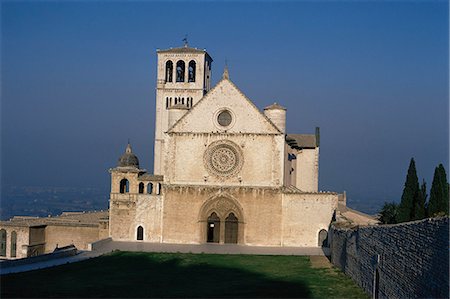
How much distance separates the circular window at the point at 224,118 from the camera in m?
46.3

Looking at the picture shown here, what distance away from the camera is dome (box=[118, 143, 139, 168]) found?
49100 millimetres

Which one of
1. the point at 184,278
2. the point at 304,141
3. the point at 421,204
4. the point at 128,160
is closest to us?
the point at 184,278

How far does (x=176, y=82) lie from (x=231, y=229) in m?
17.3

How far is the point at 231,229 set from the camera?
4641cm

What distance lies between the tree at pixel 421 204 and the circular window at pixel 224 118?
13.7 meters

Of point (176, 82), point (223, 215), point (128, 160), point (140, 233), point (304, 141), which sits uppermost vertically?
point (176, 82)

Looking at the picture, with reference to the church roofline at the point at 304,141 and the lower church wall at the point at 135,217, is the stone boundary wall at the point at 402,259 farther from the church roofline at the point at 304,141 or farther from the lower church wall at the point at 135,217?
→ the church roofline at the point at 304,141

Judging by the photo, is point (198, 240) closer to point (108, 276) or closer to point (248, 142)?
point (248, 142)

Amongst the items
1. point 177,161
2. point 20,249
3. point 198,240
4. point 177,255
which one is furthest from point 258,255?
point 20,249

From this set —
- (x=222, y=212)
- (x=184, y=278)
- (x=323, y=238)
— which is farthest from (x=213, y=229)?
(x=184, y=278)

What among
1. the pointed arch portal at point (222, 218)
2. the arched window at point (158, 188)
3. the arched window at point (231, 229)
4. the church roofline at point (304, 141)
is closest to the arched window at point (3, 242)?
the arched window at point (158, 188)

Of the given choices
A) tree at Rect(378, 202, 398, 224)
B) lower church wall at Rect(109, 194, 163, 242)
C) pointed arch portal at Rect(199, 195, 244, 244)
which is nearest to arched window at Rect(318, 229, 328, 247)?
tree at Rect(378, 202, 398, 224)

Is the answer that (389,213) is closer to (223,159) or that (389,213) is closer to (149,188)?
(223,159)

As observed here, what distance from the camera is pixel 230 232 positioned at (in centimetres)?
4644
